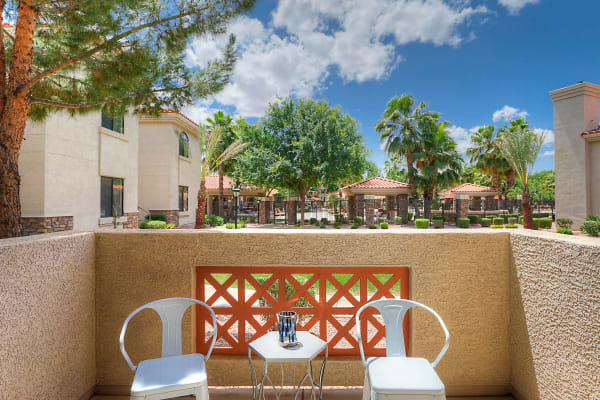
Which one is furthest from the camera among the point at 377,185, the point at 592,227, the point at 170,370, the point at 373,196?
the point at 377,185

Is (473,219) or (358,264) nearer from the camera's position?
(358,264)

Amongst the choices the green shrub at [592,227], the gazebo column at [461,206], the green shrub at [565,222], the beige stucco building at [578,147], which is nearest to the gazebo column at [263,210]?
the gazebo column at [461,206]

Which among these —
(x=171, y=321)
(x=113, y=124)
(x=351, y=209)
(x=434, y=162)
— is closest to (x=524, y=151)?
(x=434, y=162)

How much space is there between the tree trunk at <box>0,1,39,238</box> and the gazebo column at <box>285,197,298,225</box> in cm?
1753

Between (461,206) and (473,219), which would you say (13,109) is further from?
(473,219)

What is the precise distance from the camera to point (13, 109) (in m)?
4.00

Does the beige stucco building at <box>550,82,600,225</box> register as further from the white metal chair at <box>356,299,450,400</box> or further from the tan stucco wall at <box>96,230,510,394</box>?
the white metal chair at <box>356,299,450,400</box>

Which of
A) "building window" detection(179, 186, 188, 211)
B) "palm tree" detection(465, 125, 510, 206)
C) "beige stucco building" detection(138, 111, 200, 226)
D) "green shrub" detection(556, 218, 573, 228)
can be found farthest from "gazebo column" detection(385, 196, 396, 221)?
"beige stucco building" detection(138, 111, 200, 226)

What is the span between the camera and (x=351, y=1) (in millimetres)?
14672

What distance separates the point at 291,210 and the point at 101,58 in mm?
17275

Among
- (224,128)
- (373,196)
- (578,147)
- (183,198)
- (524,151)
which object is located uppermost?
(224,128)

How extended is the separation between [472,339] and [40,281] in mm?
3409

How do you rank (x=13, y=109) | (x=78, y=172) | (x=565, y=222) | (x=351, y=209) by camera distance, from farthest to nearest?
1. (x=351, y=209)
2. (x=565, y=222)
3. (x=78, y=172)
4. (x=13, y=109)

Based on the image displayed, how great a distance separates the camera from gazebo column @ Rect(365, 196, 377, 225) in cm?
2108
